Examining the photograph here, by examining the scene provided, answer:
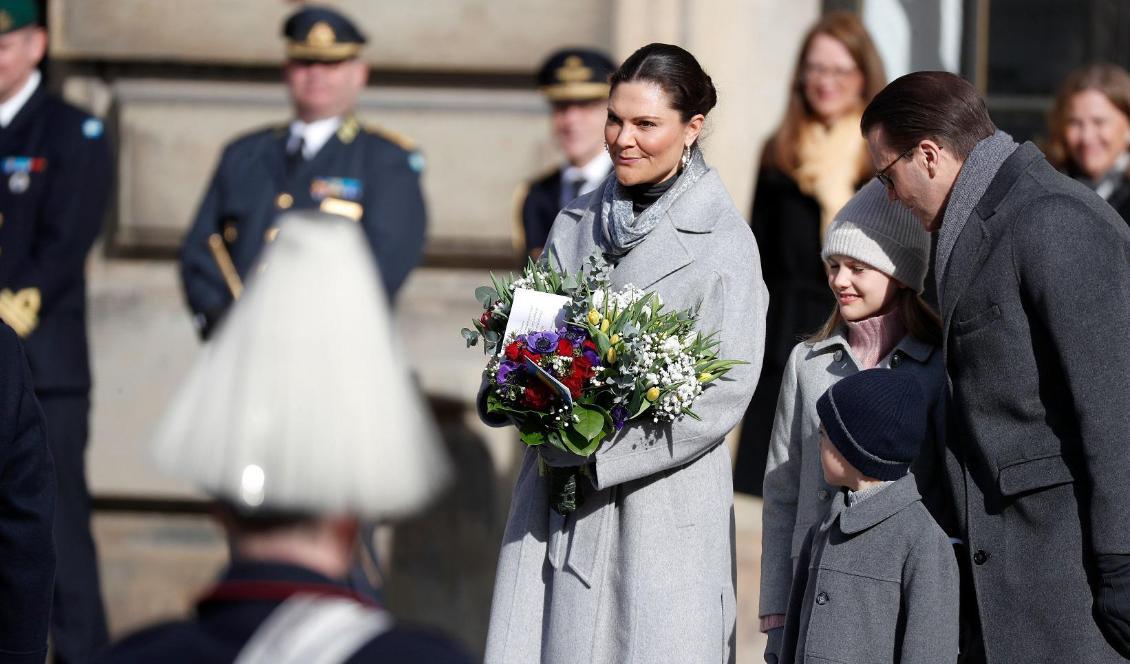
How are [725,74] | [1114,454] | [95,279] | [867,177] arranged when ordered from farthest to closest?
[95,279] → [725,74] → [867,177] → [1114,454]

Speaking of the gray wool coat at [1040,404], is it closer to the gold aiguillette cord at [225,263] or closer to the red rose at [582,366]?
the red rose at [582,366]

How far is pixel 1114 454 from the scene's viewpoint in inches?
131

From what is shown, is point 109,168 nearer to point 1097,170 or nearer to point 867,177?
point 867,177

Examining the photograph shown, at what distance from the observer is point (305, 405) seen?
67.7 inches

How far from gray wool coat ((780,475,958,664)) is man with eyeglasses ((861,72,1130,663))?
117 mm

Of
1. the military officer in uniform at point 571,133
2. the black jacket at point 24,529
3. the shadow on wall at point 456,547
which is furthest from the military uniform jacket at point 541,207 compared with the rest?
the black jacket at point 24,529

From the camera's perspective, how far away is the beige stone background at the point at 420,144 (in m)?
6.52

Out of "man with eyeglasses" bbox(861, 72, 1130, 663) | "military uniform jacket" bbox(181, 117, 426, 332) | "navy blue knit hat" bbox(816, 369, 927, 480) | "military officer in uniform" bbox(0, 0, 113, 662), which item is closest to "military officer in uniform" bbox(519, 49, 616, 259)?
"military uniform jacket" bbox(181, 117, 426, 332)

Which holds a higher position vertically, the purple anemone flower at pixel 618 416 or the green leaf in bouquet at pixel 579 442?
the purple anemone flower at pixel 618 416

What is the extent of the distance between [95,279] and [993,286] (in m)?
4.55

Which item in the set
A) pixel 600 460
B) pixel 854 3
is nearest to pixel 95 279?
pixel 854 3

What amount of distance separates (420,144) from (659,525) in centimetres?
325

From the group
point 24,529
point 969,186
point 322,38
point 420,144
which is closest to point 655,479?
point 969,186

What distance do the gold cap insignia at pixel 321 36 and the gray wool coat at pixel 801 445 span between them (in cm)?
263
